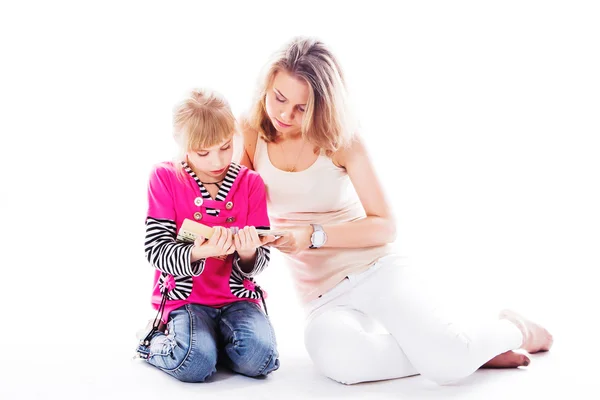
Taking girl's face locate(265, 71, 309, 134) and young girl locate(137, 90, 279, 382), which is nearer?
young girl locate(137, 90, 279, 382)

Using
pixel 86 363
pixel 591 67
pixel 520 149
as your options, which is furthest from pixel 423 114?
pixel 86 363

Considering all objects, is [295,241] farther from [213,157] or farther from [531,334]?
[531,334]

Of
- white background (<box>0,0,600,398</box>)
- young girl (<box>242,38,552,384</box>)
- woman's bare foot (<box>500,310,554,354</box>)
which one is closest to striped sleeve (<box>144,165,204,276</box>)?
young girl (<box>242,38,552,384</box>)

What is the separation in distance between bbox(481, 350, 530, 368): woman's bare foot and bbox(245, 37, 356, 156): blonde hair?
2.23ft

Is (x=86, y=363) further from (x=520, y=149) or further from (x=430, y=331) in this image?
(x=520, y=149)

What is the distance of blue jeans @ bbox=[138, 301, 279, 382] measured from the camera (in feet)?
5.77

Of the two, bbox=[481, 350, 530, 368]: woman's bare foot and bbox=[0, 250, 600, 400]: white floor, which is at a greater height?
bbox=[481, 350, 530, 368]: woman's bare foot

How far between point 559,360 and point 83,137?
1832mm

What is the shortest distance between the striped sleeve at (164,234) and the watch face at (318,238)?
0.30 m

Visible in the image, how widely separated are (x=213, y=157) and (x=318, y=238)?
35 centimetres

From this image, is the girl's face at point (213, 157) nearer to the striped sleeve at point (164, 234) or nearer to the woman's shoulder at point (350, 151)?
the striped sleeve at point (164, 234)

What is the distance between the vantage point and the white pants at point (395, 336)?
1.80m

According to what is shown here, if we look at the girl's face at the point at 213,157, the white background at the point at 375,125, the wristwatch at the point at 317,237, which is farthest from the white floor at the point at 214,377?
the girl's face at the point at 213,157

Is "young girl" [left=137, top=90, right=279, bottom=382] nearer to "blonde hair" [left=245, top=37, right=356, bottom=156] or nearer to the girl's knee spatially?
the girl's knee
